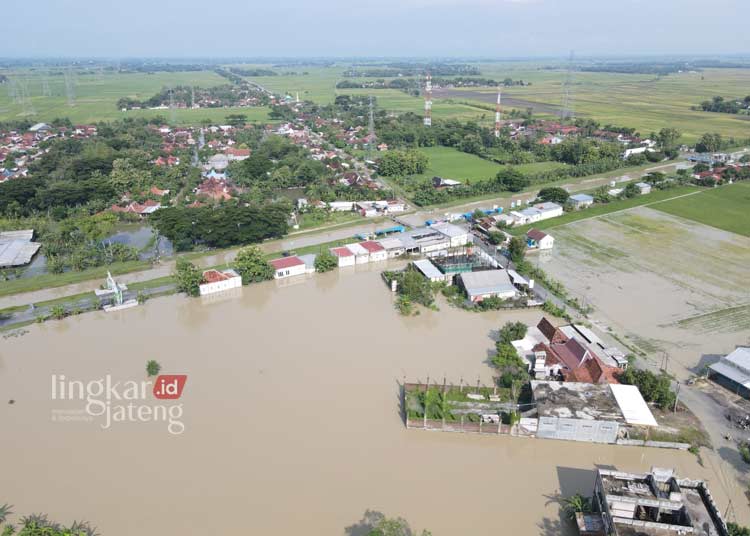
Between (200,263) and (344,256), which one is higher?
(344,256)

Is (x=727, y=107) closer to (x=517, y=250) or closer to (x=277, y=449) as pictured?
(x=517, y=250)

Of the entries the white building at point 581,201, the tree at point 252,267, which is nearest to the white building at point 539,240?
the white building at point 581,201

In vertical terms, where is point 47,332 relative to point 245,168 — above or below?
below

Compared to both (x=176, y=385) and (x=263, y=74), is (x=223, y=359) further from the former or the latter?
(x=263, y=74)

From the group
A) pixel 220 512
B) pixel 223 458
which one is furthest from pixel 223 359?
pixel 220 512

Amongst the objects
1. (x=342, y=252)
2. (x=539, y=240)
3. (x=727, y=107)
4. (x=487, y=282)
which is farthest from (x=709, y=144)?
(x=342, y=252)

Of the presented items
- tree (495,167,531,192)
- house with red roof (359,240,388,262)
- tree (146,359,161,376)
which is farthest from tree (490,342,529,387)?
tree (495,167,531,192)
